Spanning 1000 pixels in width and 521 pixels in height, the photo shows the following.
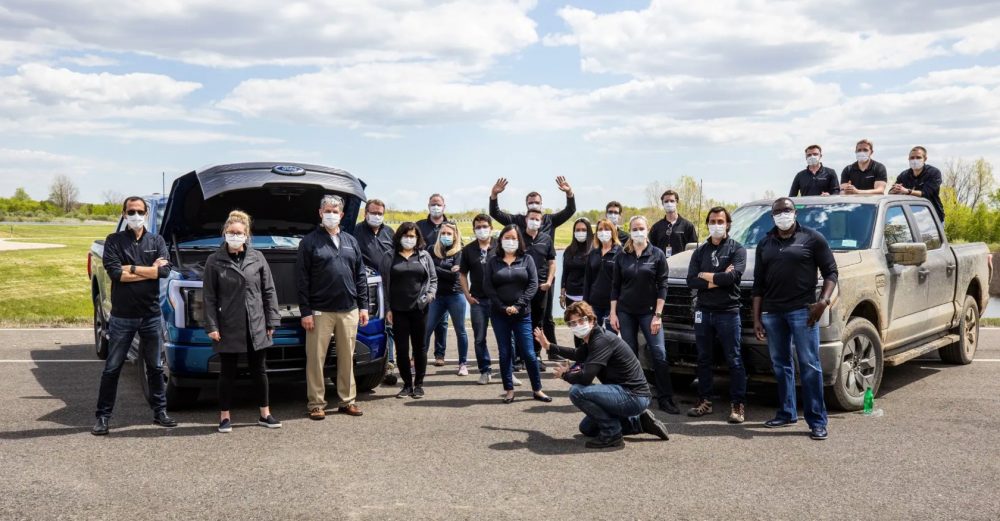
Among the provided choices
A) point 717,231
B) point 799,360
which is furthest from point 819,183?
point 799,360

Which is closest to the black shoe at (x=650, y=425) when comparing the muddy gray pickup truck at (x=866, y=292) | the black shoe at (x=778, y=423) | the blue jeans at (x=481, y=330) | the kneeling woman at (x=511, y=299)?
the black shoe at (x=778, y=423)

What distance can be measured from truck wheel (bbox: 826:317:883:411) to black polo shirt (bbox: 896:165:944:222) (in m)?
3.59

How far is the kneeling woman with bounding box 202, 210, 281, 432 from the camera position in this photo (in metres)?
6.81

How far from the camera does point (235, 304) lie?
22.3 feet

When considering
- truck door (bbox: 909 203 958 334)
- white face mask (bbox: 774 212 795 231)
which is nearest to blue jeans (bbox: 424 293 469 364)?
white face mask (bbox: 774 212 795 231)

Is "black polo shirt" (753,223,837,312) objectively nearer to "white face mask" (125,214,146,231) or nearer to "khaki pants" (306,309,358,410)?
"khaki pants" (306,309,358,410)

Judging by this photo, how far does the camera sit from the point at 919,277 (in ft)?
28.2

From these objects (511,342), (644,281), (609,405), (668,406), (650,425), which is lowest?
(668,406)

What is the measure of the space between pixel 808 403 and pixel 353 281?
3976mm

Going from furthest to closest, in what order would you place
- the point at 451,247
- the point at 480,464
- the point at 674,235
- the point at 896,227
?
1. the point at 674,235
2. the point at 451,247
3. the point at 896,227
4. the point at 480,464

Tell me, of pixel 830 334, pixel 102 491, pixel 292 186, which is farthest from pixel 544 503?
pixel 292 186

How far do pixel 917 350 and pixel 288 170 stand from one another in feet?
21.6

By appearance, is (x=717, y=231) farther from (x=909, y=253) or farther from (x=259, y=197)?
(x=259, y=197)

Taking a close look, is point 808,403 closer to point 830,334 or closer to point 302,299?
point 830,334
